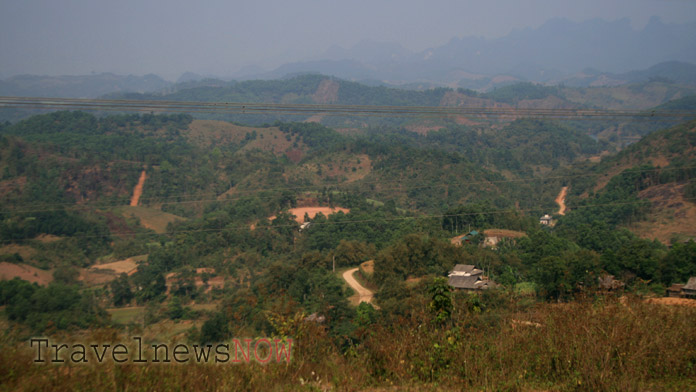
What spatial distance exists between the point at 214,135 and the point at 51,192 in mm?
37555

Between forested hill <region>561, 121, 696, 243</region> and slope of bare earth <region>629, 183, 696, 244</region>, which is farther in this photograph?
forested hill <region>561, 121, 696, 243</region>

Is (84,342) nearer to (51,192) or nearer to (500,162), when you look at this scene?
(51,192)

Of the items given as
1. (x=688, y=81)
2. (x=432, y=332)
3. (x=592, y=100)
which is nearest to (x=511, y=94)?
(x=592, y=100)

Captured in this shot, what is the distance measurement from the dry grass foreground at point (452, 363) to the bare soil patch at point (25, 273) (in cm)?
2155

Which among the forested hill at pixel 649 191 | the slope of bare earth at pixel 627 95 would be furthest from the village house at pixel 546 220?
the slope of bare earth at pixel 627 95

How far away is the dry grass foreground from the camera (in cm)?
336

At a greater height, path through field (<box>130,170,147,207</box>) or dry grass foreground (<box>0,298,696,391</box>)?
dry grass foreground (<box>0,298,696,391</box>)

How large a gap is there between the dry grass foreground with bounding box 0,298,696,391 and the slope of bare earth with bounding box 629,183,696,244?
29833 millimetres

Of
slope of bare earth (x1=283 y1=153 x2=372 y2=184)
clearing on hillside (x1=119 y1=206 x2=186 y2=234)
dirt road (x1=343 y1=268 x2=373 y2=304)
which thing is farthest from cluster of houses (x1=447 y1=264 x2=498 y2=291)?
slope of bare earth (x1=283 y1=153 x2=372 y2=184)

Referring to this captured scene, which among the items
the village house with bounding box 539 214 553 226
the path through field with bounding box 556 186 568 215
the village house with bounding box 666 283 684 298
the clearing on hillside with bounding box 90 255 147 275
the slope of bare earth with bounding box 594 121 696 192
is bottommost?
the clearing on hillside with bounding box 90 255 147 275

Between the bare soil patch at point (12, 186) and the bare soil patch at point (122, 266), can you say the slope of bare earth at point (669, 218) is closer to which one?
the bare soil patch at point (122, 266)

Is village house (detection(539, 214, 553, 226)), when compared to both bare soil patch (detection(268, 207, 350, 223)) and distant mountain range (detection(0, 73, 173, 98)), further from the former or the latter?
distant mountain range (detection(0, 73, 173, 98))

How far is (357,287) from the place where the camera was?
19.0m

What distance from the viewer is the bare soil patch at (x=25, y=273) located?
20.6m
